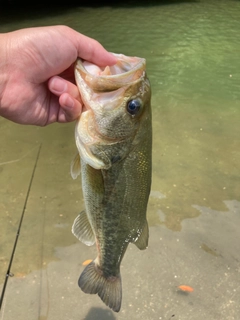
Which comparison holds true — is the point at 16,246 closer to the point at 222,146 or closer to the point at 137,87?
the point at 137,87

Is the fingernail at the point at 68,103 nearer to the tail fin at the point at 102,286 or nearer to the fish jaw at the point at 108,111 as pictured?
the fish jaw at the point at 108,111

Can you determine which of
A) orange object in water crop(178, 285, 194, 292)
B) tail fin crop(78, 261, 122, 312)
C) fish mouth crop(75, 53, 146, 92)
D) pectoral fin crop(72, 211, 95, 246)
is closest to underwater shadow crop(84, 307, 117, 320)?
orange object in water crop(178, 285, 194, 292)

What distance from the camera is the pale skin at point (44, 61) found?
181cm

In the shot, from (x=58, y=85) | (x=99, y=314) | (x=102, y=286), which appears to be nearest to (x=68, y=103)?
(x=58, y=85)

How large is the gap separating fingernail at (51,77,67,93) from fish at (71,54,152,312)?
0.37ft

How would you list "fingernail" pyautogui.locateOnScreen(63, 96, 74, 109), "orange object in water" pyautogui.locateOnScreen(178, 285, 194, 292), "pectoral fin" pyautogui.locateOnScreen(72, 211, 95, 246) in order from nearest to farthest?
1. "fingernail" pyautogui.locateOnScreen(63, 96, 74, 109)
2. "pectoral fin" pyautogui.locateOnScreen(72, 211, 95, 246)
3. "orange object in water" pyautogui.locateOnScreen(178, 285, 194, 292)

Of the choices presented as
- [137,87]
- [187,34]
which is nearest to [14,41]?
[137,87]

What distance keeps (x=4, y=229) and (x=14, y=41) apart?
2216 mm

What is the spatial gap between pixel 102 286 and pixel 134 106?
3.23ft

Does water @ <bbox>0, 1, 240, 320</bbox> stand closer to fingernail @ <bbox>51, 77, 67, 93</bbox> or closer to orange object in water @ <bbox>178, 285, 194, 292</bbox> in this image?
orange object in water @ <bbox>178, 285, 194, 292</bbox>

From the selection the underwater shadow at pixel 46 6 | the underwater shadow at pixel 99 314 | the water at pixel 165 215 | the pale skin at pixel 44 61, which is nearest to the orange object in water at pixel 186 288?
the water at pixel 165 215

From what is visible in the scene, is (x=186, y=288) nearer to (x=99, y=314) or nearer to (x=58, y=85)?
(x=99, y=314)

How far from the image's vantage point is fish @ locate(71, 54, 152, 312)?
1.65 meters

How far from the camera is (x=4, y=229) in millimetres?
3572
